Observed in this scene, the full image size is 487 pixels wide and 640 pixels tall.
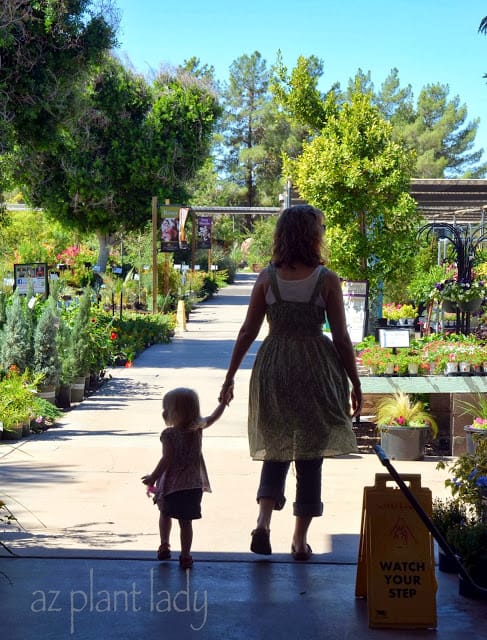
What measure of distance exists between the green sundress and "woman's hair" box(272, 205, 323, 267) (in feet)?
0.34

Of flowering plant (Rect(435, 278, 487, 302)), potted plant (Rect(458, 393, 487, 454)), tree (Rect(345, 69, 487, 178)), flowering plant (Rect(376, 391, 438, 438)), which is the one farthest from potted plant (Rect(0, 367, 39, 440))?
tree (Rect(345, 69, 487, 178))

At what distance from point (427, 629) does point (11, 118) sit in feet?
39.9

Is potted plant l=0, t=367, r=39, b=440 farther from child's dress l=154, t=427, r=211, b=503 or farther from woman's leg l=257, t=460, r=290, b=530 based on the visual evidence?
woman's leg l=257, t=460, r=290, b=530

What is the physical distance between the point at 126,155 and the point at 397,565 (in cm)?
2912

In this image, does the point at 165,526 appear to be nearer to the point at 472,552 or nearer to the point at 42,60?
the point at 472,552

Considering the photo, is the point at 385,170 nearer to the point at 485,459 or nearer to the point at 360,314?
the point at 360,314

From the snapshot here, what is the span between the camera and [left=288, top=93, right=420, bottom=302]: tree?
11.9 metres

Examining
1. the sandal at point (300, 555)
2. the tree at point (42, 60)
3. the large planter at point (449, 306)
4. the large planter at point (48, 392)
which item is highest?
the tree at point (42, 60)

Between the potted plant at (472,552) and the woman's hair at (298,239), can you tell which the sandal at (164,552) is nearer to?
the potted plant at (472,552)

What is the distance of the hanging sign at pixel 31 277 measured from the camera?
1295 centimetres

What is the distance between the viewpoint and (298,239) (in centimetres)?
473

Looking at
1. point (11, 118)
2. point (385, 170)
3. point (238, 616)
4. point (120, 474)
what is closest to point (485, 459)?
point (238, 616)

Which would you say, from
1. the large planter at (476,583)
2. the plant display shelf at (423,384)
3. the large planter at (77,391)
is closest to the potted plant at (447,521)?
the large planter at (476,583)

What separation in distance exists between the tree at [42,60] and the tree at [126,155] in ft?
51.7
